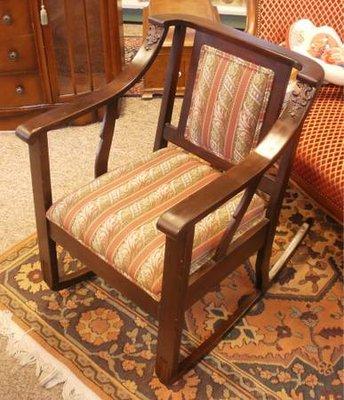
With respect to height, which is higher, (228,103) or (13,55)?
(228,103)

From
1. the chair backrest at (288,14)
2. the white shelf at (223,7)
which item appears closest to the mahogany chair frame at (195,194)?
the chair backrest at (288,14)

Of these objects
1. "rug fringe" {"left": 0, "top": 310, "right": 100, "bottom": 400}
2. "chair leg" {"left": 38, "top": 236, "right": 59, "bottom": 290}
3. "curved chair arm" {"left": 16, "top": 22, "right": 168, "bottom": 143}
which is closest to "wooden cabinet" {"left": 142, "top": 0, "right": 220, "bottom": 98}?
"curved chair arm" {"left": 16, "top": 22, "right": 168, "bottom": 143}

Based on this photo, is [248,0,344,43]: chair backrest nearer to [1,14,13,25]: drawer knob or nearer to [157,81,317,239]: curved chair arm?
[157,81,317,239]: curved chair arm

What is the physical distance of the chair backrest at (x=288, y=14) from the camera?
2.04 m

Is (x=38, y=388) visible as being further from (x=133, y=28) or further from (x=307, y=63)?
(x=133, y=28)

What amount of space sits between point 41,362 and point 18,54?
1517 millimetres

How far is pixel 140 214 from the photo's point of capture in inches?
56.2

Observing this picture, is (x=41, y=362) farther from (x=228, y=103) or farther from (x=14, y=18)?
(x=14, y=18)

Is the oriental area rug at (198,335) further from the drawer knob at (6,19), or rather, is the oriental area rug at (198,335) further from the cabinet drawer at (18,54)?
the drawer knob at (6,19)

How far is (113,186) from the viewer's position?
1.52 metres

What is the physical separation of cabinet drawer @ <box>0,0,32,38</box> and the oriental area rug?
3.45 ft

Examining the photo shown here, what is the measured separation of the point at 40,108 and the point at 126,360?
150 cm

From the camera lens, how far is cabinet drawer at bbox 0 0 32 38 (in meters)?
2.27

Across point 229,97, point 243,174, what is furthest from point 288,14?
point 243,174
